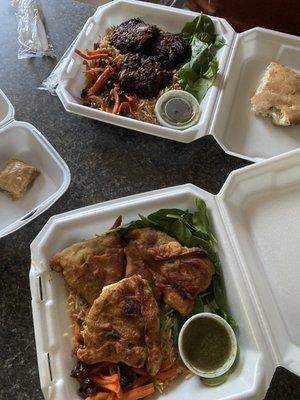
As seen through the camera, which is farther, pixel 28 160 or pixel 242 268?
pixel 28 160

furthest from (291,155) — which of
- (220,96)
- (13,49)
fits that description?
(13,49)

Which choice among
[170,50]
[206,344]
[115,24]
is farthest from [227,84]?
[206,344]

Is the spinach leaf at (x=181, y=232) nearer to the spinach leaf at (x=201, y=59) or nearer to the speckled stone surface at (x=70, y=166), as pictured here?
the speckled stone surface at (x=70, y=166)

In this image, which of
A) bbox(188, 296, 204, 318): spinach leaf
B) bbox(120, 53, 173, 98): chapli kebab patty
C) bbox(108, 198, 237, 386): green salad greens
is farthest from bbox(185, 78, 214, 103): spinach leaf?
bbox(188, 296, 204, 318): spinach leaf

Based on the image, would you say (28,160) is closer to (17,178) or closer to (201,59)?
(17,178)

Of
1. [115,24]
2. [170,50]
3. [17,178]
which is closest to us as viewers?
[17,178]

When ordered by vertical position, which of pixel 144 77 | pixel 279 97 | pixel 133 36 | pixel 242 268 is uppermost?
pixel 133 36
